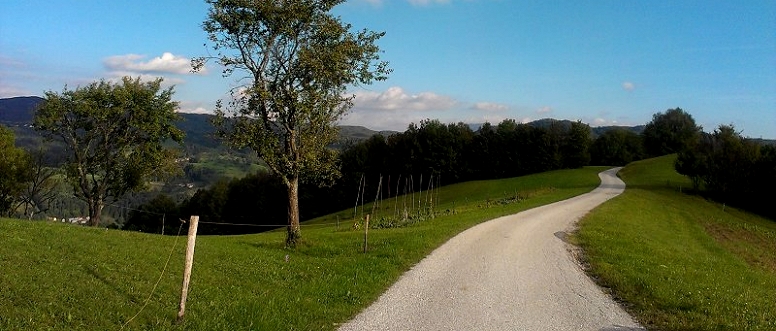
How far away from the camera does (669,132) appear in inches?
4943

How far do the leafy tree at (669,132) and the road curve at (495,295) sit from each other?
11720 centimetres

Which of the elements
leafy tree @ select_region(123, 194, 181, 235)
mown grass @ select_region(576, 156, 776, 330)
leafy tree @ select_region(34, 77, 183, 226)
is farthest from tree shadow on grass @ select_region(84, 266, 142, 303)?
leafy tree @ select_region(123, 194, 181, 235)

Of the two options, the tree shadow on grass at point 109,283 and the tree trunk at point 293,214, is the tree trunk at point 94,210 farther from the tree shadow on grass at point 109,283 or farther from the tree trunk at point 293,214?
the tree shadow on grass at point 109,283

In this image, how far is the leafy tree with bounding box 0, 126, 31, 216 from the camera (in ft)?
145

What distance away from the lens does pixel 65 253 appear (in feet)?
46.3

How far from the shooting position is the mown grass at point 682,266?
10.6 m

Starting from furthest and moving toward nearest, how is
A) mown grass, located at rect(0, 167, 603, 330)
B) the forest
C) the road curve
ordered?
the forest → the road curve → mown grass, located at rect(0, 167, 603, 330)

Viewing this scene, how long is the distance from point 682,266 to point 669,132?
12120 centimetres

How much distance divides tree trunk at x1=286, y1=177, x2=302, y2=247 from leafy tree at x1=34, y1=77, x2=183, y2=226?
25.0 meters

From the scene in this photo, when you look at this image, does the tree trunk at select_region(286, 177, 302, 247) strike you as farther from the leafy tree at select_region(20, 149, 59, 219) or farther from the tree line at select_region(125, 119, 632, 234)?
the tree line at select_region(125, 119, 632, 234)

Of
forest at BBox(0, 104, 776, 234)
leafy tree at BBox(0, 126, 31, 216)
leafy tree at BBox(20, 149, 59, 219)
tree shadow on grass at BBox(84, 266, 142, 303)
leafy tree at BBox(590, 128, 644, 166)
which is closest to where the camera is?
tree shadow on grass at BBox(84, 266, 142, 303)

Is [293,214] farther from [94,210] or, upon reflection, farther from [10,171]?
[10,171]

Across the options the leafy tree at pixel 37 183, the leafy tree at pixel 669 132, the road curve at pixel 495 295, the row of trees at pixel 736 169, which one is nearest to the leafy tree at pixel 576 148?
the leafy tree at pixel 669 132

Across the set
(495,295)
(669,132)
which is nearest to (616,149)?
(669,132)
